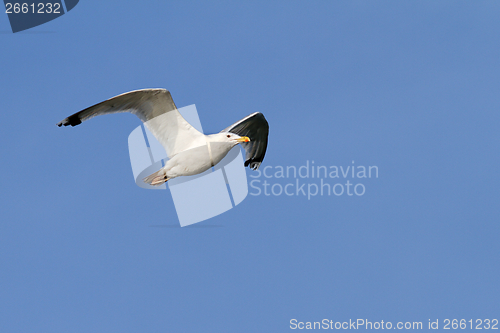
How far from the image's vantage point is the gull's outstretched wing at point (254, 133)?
42.8 ft

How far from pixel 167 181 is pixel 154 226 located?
60.7 inches

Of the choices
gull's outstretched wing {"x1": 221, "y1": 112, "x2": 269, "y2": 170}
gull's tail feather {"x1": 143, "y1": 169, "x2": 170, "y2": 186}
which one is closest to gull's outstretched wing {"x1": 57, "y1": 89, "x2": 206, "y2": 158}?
gull's tail feather {"x1": 143, "y1": 169, "x2": 170, "y2": 186}

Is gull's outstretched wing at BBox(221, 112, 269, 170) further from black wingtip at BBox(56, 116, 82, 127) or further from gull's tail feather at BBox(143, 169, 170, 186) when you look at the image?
black wingtip at BBox(56, 116, 82, 127)

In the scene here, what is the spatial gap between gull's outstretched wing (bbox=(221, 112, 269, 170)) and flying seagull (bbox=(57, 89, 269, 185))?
1308 millimetres

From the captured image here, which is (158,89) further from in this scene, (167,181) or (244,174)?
(244,174)

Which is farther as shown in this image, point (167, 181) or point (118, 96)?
point (167, 181)

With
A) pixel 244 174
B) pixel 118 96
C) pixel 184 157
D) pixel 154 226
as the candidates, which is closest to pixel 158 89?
pixel 118 96

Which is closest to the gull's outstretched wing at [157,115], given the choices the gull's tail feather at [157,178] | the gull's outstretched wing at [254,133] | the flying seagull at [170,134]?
the flying seagull at [170,134]

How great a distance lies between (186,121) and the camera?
36.8ft

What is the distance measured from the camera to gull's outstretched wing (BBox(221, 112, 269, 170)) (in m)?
13.0

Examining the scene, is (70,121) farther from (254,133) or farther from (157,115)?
(254,133)

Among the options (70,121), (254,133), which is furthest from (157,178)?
(254,133)

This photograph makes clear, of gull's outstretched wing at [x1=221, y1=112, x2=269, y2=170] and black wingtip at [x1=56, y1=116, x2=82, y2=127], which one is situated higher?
black wingtip at [x1=56, y1=116, x2=82, y2=127]

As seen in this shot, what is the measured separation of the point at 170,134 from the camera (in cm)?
1138
